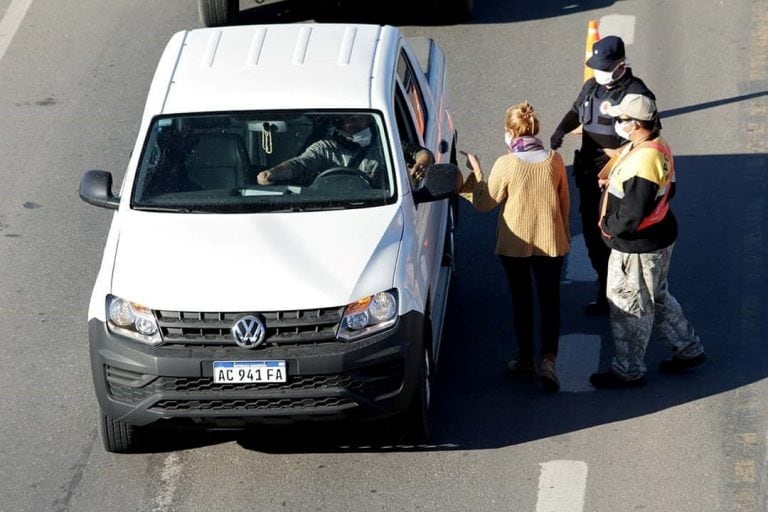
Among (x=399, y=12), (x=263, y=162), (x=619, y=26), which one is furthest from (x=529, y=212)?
(x=399, y=12)

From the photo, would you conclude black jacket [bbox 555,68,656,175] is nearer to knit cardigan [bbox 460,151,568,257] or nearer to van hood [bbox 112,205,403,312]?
knit cardigan [bbox 460,151,568,257]

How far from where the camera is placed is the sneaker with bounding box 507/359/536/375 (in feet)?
31.7

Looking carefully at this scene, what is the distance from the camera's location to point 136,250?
8664 mm

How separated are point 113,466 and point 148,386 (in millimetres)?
827

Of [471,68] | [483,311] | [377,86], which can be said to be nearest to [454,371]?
[483,311]

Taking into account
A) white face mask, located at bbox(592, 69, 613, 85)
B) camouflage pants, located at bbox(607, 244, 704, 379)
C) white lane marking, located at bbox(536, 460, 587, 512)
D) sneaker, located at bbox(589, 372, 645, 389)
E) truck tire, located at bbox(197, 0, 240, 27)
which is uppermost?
truck tire, located at bbox(197, 0, 240, 27)

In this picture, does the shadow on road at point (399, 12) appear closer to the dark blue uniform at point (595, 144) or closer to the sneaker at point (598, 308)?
the dark blue uniform at point (595, 144)

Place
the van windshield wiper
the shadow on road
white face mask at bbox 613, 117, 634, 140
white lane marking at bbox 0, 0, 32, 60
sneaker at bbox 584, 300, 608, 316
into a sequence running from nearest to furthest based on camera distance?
the van windshield wiper
white face mask at bbox 613, 117, 634, 140
sneaker at bbox 584, 300, 608, 316
white lane marking at bbox 0, 0, 32, 60
the shadow on road

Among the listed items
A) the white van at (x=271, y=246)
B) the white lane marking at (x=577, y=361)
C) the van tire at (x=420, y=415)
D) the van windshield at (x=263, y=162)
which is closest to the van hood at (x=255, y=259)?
the white van at (x=271, y=246)

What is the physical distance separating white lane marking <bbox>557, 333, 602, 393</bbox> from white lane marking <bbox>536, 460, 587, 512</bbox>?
907 millimetres

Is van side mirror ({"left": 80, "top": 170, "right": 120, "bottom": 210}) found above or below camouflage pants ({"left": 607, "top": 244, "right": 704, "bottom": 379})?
above

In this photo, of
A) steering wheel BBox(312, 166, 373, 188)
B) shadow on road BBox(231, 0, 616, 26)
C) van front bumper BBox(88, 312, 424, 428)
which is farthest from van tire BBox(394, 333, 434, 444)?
Answer: shadow on road BBox(231, 0, 616, 26)

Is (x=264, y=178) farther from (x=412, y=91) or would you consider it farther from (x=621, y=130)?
(x=621, y=130)

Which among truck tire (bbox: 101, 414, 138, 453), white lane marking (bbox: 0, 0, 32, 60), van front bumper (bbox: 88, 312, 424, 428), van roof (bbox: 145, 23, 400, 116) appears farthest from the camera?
white lane marking (bbox: 0, 0, 32, 60)
